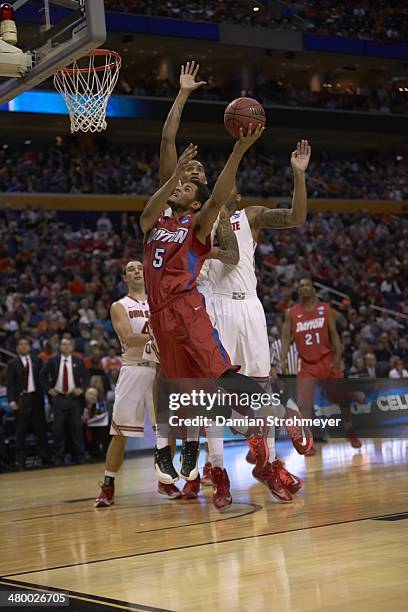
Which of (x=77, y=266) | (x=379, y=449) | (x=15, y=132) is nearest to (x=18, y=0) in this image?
(x=379, y=449)

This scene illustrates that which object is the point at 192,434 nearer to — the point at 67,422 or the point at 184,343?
the point at 184,343

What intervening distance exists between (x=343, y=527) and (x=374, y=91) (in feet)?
87.3

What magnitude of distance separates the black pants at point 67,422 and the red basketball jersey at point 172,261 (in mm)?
6210

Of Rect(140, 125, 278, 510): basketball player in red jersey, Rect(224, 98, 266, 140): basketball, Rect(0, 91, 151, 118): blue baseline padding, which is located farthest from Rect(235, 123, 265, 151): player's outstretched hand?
Rect(0, 91, 151, 118): blue baseline padding

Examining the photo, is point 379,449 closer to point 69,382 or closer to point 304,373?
point 304,373

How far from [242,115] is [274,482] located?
270cm

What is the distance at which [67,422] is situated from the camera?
12141 millimetres

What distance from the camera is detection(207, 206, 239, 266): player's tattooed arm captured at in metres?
6.73

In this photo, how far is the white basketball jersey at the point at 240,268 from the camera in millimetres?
7070

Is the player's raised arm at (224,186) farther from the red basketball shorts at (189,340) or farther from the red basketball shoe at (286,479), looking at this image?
the red basketball shoe at (286,479)

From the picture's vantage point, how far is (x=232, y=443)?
42.7 feet

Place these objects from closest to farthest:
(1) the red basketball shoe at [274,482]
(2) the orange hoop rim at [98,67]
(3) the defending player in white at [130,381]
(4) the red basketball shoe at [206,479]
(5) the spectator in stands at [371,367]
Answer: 1. (1) the red basketball shoe at [274,482]
2. (3) the defending player in white at [130,381]
3. (2) the orange hoop rim at [98,67]
4. (4) the red basketball shoe at [206,479]
5. (5) the spectator in stands at [371,367]

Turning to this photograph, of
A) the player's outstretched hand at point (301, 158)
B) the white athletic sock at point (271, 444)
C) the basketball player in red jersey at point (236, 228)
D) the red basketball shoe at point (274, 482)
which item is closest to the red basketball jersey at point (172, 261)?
the basketball player in red jersey at point (236, 228)

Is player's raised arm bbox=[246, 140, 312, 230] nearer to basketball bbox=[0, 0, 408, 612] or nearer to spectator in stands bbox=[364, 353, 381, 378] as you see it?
basketball bbox=[0, 0, 408, 612]
